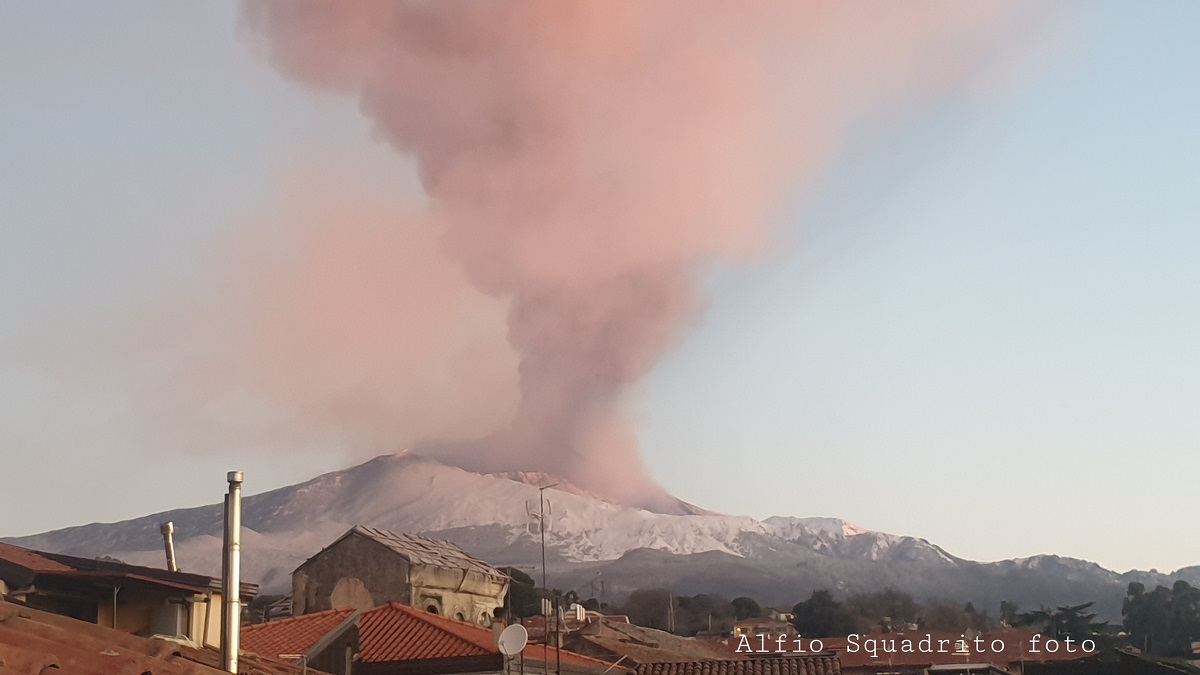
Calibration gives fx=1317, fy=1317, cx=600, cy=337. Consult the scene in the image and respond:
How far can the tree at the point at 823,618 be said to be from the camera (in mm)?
148250

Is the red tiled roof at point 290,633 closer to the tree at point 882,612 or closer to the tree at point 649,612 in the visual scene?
the tree at point 882,612

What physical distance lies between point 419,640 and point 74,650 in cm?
2542

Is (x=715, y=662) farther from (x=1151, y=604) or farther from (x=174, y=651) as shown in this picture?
(x=1151, y=604)

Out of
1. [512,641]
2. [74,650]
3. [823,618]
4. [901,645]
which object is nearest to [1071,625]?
[823,618]

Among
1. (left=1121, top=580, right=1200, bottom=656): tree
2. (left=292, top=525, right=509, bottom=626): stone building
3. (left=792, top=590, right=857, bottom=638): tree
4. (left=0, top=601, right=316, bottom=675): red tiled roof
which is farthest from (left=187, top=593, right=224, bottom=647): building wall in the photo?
(left=1121, top=580, right=1200, bottom=656): tree

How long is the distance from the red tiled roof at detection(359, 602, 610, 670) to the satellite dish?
3130 millimetres

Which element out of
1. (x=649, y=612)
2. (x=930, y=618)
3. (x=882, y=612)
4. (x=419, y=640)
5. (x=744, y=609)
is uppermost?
(x=649, y=612)

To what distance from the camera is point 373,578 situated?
168 ft

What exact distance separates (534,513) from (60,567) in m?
16.6

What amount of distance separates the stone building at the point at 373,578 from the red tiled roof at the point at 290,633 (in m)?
12.0

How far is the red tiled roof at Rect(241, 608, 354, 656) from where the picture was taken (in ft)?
113

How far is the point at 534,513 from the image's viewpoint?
4153 centimetres

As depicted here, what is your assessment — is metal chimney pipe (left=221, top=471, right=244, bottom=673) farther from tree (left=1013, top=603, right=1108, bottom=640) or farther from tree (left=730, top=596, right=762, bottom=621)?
tree (left=730, top=596, right=762, bottom=621)

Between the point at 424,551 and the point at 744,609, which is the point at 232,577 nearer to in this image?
the point at 424,551
